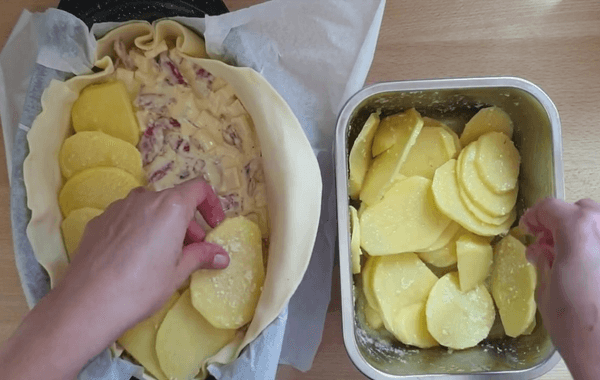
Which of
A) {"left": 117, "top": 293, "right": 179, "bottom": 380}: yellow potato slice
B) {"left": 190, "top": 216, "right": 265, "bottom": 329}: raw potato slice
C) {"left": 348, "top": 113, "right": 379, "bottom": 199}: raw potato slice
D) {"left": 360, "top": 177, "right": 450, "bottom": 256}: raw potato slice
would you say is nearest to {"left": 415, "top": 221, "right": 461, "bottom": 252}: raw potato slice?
{"left": 360, "top": 177, "right": 450, "bottom": 256}: raw potato slice

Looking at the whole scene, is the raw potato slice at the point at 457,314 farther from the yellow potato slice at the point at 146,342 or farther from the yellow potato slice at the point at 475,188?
the yellow potato slice at the point at 146,342

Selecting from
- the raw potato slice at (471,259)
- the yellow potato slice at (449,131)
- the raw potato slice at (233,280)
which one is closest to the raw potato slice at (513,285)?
the raw potato slice at (471,259)

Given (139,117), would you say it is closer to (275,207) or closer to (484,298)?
(275,207)

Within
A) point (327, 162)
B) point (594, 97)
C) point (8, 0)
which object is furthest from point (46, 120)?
point (594, 97)

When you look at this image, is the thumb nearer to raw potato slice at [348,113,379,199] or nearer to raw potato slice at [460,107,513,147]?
raw potato slice at [348,113,379,199]

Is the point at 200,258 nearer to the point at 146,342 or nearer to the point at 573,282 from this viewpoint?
the point at 146,342

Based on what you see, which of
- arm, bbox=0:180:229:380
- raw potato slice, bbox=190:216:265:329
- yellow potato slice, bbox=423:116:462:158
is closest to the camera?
arm, bbox=0:180:229:380
